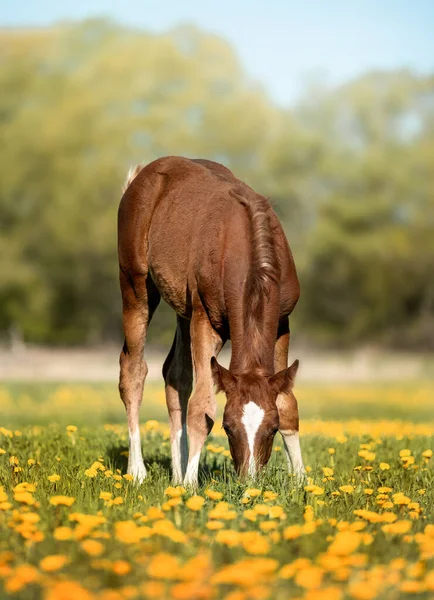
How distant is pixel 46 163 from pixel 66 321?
6519mm

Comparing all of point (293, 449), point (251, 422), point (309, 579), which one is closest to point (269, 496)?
point (251, 422)

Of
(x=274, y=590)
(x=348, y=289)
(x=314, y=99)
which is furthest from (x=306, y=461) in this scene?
(x=314, y=99)

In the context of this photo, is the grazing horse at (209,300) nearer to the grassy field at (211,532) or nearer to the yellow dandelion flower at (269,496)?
the grassy field at (211,532)

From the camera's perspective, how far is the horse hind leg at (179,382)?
752 centimetres

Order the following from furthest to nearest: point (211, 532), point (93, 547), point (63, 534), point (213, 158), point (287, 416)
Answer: point (213, 158) < point (287, 416) < point (211, 532) < point (63, 534) < point (93, 547)

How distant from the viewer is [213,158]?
123 ft

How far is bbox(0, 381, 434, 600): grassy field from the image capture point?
10.6 ft

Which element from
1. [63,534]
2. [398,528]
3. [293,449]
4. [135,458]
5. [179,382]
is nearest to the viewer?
[63,534]

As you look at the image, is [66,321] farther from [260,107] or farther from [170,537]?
[170,537]

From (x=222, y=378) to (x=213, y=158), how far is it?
106 ft

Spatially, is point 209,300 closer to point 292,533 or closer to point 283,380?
point 283,380

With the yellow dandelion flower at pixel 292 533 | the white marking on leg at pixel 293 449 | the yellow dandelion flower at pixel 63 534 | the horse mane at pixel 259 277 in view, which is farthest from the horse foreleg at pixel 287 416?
the yellow dandelion flower at pixel 63 534

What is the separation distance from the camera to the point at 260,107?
40906 mm

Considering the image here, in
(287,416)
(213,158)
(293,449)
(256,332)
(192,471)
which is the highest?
(213,158)
